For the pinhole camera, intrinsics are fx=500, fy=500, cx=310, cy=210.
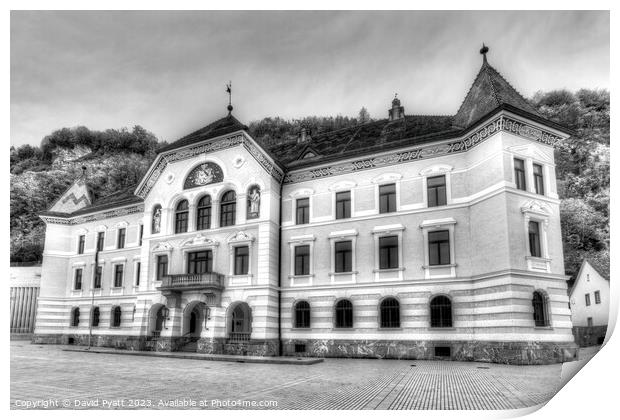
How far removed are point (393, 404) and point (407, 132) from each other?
15425 millimetres

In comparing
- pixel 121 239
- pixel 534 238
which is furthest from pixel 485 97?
pixel 121 239

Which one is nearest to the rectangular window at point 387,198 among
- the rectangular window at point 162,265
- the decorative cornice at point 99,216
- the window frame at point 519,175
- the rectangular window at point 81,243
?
the window frame at point 519,175

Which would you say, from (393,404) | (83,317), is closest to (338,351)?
(393,404)

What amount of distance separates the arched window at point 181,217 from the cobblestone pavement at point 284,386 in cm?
1035

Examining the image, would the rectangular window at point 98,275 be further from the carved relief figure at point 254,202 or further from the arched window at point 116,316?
the carved relief figure at point 254,202

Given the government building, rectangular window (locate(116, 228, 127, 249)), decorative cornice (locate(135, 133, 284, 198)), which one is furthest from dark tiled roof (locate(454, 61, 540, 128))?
rectangular window (locate(116, 228, 127, 249))

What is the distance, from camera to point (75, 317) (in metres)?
29.8

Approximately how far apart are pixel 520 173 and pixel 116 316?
23.0 meters

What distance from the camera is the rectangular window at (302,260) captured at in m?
22.8

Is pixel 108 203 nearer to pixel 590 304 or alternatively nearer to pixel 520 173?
pixel 520 173

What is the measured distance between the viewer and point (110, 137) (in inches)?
576

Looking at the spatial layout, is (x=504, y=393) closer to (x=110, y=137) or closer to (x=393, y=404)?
(x=393, y=404)

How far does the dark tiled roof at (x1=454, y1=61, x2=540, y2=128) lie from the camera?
18.3 m

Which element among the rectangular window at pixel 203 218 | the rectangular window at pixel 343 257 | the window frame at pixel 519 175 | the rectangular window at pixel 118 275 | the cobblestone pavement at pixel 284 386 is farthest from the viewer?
the rectangular window at pixel 118 275
